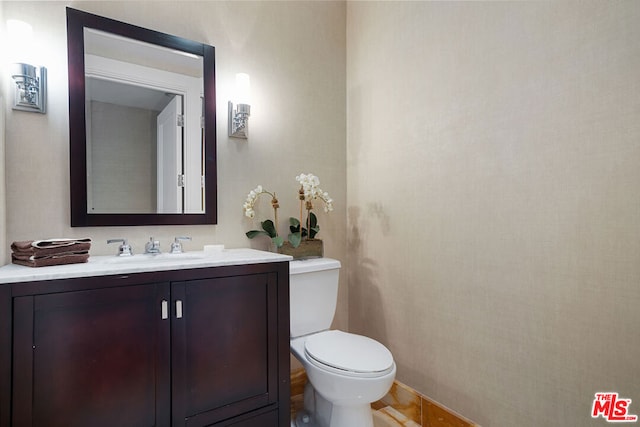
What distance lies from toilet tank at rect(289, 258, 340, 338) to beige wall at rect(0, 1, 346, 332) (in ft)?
1.17

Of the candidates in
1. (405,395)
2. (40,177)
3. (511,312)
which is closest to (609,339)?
(511,312)

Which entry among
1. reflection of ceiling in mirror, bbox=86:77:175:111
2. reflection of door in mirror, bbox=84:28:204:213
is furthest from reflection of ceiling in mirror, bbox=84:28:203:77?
reflection of ceiling in mirror, bbox=86:77:175:111

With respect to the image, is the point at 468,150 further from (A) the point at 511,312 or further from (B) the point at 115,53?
(B) the point at 115,53

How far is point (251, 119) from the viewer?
6.15ft

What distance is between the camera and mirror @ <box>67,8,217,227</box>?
1.45 metres

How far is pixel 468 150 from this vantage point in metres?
1.54

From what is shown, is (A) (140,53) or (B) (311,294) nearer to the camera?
(A) (140,53)

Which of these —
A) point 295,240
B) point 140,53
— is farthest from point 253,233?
point 140,53

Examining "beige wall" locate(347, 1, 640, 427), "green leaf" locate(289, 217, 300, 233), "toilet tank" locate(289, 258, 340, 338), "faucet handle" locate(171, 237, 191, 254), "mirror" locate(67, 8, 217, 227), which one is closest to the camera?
"beige wall" locate(347, 1, 640, 427)

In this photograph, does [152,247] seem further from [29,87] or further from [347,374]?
[347,374]

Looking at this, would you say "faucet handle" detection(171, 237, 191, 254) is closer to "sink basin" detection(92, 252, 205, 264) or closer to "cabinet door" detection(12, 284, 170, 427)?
"sink basin" detection(92, 252, 205, 264)

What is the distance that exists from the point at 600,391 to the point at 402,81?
1609mm

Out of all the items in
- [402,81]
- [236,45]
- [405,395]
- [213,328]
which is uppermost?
[236,45]

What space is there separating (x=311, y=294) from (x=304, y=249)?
253 millimetres
